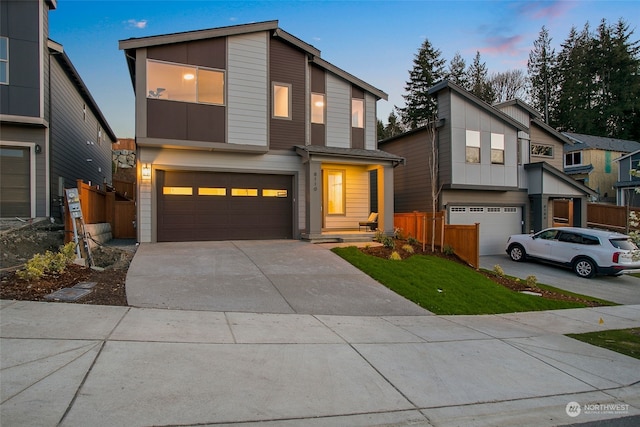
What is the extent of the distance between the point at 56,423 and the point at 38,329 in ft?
8.01

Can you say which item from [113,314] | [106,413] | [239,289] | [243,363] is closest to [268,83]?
[239,289]

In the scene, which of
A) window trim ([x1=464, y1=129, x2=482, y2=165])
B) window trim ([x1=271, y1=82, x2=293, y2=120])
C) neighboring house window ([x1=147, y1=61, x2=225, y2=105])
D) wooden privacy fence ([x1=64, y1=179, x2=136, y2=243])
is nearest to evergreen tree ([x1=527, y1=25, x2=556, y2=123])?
window trim ([x1=464, y1=129, x2=482, y2=165])

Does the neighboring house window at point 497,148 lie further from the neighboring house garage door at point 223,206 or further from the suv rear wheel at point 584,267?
the neighboring house garage door at point 223,206

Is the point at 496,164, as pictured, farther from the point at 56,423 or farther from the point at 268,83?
the point at 56,423

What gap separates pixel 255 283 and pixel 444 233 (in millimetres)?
8469

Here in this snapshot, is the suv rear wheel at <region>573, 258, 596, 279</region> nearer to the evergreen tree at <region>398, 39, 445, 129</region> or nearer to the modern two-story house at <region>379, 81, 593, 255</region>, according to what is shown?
the modern two-story house at <region>379, 81, 593, 255</region>

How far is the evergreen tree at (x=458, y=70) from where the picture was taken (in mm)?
44375

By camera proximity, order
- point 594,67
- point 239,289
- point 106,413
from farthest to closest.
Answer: point 594,67 < point 239,289 < point 106,413

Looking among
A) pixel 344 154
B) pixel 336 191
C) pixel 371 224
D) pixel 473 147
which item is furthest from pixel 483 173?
pixel 344 154

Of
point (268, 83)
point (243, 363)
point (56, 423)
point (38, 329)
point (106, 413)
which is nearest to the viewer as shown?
point (56, 423)

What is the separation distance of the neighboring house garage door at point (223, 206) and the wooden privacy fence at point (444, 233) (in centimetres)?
482

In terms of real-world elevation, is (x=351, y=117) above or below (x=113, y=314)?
above

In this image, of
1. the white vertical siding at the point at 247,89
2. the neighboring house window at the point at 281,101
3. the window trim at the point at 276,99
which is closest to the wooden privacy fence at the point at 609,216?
the window trim at the point at 276,99

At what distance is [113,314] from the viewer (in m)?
5.86
